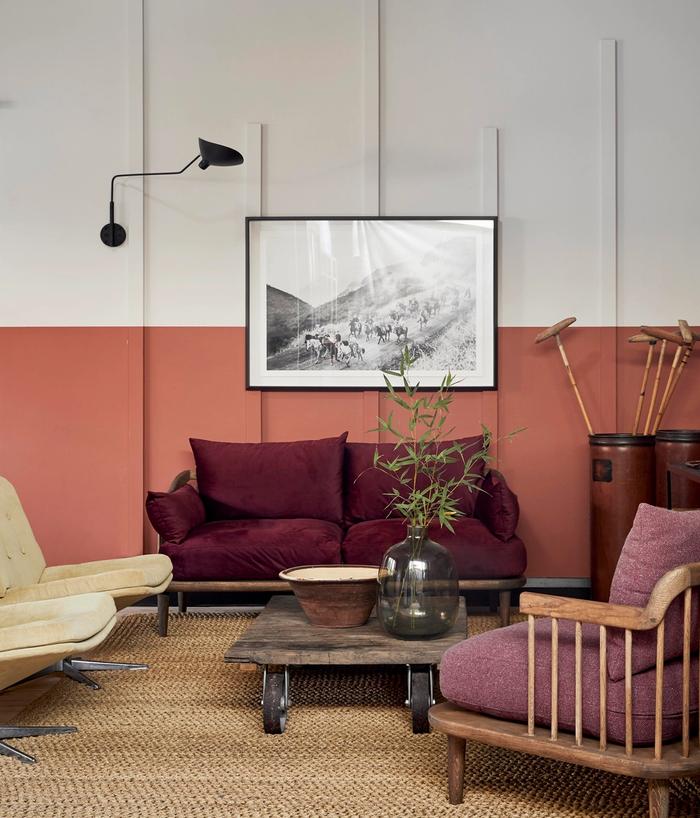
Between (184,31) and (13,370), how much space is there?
2.57m

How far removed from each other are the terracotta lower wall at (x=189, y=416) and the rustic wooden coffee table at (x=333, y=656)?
97.5 inches

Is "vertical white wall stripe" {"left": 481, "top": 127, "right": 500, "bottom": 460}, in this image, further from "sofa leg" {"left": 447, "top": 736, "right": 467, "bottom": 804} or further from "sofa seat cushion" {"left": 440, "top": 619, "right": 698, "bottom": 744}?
"sofa leg" {"left": 447, "top": 736, "right": 467, "bottom": 804}

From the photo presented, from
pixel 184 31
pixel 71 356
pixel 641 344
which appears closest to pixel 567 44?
pixel 641 344

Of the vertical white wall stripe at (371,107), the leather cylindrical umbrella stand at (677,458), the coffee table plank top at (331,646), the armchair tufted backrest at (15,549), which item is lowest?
the coffee table plank top at (331,646)

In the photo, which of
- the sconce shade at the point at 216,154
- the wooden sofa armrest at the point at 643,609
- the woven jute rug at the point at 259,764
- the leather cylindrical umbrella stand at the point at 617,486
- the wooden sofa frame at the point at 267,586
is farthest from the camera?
the leather cylindrical umbrella stand at the point at 617,486

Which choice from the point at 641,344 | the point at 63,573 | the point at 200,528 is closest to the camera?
the point at 63,573

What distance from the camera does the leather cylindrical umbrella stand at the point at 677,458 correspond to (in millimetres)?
4711

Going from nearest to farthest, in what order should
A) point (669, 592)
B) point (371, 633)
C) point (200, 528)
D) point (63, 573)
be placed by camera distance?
1. point (669, 592)
2. point (371, 633)
3. point (63, 573)
4. point (200, 528)

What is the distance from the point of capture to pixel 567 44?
5.72m

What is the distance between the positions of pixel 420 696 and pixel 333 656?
0.37m

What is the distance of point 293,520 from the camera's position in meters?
5.15

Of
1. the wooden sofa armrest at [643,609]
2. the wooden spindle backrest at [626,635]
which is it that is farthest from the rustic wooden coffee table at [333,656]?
the wooden sofa armrest at [643,609]

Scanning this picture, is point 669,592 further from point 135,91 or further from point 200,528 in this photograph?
point 135,91

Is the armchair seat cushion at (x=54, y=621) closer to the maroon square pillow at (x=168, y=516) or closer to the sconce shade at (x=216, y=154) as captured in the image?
the maroon square pillow at (x=168, y=516)
